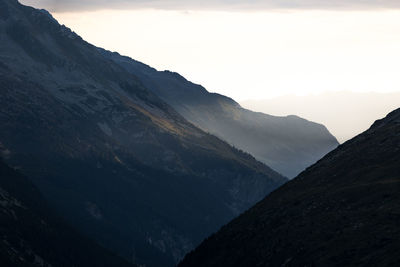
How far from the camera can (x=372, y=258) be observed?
156m

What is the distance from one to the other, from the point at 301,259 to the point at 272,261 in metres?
14.8

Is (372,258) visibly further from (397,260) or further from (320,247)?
(320,247)

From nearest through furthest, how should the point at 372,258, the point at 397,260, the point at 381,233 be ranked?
the point at 397,260 → the point at 372,258 → the point at 381,233

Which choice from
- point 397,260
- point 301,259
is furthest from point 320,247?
point 397,260

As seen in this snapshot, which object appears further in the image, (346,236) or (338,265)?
(346,236)

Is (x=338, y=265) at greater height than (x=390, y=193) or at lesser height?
lesser

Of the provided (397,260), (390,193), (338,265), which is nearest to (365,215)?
(390,193)

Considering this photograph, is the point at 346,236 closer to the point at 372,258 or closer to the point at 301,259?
the point at 301,259

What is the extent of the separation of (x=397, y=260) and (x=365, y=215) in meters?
43.8

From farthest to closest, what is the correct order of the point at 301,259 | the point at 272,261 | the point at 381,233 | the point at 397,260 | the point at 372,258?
the point at 272,261 < the point at 301,259 < the point at 381,233 < the point at 372,258 < the point at 397,260

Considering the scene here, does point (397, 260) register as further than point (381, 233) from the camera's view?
No

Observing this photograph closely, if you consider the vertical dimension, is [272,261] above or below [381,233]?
below

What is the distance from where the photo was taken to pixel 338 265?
163 m

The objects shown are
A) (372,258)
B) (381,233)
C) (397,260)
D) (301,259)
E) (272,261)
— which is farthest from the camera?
(272,261)
